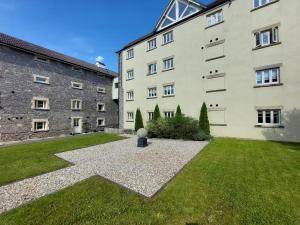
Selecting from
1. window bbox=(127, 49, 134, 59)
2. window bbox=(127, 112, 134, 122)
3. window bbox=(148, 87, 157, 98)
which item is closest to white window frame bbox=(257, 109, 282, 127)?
window bbox=(148, 87, 157, 98)

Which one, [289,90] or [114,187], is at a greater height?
[289,90]

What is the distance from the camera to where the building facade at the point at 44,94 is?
17.8 metres

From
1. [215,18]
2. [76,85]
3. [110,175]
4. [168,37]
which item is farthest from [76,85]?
[110,175]

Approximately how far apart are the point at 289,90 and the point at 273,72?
1948 mm

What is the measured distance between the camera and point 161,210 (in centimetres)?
426

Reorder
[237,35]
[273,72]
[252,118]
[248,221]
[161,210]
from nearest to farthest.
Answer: [248,221] < [161,210] < [273,72] < [252,118] < [237,35]

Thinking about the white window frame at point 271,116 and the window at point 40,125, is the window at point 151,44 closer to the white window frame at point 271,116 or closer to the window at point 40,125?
the white window frame at point 271,116

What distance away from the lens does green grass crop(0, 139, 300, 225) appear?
386cm

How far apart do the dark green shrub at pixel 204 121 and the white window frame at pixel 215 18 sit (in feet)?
28.7

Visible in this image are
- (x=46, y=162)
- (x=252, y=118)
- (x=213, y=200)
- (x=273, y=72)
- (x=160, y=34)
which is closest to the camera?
(x=213, y=200)

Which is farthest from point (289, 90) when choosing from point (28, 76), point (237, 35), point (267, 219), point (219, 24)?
point (28, 76)

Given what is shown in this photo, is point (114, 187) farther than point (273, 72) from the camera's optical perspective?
No

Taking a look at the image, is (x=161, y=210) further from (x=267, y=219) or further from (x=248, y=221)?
(x=267, y=219)

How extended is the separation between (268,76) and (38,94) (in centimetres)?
2497
